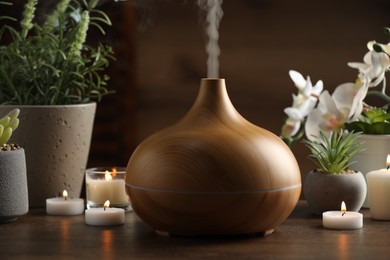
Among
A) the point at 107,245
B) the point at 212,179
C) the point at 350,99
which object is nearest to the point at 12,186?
the point at 107,245

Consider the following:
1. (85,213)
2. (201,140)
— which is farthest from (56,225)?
(201,140)

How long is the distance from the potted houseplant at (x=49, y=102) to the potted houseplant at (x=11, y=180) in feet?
0.56

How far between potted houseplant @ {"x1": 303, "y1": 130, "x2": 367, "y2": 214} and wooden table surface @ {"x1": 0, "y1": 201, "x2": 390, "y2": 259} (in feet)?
0.19

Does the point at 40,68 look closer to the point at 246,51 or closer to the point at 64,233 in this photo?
the point at 64,233

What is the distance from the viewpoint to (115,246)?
120 cm

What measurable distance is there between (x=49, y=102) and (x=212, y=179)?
0.50 meters

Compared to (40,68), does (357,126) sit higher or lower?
lower

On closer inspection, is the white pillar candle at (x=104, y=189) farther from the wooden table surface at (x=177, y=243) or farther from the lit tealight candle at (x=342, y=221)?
the lit tealight candle at (x=342, y=221)

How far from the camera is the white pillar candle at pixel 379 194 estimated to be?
Result: 1400 millimetres

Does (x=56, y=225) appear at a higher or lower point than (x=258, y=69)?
lower

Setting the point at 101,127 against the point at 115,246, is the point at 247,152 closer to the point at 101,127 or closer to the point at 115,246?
the point at 115,246

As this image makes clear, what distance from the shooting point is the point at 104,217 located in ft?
Result: 4.43

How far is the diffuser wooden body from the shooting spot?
1.19 meters

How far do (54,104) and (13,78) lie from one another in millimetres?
85
